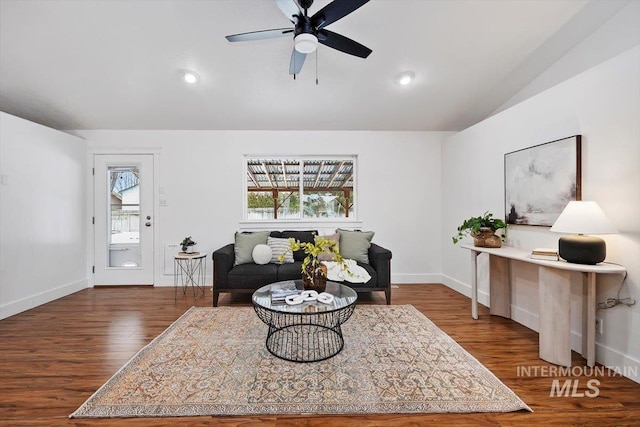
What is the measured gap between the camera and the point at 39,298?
12.1ft

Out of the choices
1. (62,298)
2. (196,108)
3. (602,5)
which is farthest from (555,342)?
(62,298)

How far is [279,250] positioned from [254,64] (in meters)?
2.26

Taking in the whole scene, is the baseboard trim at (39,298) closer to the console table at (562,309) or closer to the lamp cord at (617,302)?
the console table at (562,309)

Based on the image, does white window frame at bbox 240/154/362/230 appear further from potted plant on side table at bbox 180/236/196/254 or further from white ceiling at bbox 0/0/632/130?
potted plant on side table at bbox 180/236/196/254

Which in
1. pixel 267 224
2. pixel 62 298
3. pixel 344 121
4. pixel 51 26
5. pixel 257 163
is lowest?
pixel 62 298

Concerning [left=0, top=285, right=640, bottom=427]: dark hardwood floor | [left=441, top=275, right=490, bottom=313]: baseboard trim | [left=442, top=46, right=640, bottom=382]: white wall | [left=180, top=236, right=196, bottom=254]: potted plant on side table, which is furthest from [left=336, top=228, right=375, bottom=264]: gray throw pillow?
[left=180, top=236, right=196, bottom=254]: potted plant on side table

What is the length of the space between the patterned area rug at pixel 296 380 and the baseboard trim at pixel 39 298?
204 centimetres

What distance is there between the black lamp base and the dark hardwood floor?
83 cm

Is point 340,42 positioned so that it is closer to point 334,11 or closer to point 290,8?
point 334,11

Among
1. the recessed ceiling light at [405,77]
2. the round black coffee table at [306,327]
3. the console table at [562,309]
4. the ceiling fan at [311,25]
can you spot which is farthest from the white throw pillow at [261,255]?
the console table at [562,309]

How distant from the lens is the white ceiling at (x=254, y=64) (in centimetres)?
273

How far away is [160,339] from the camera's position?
8.71 feet

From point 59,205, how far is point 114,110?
58.8 inches

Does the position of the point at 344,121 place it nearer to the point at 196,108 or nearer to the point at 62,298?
the point at 196,108
